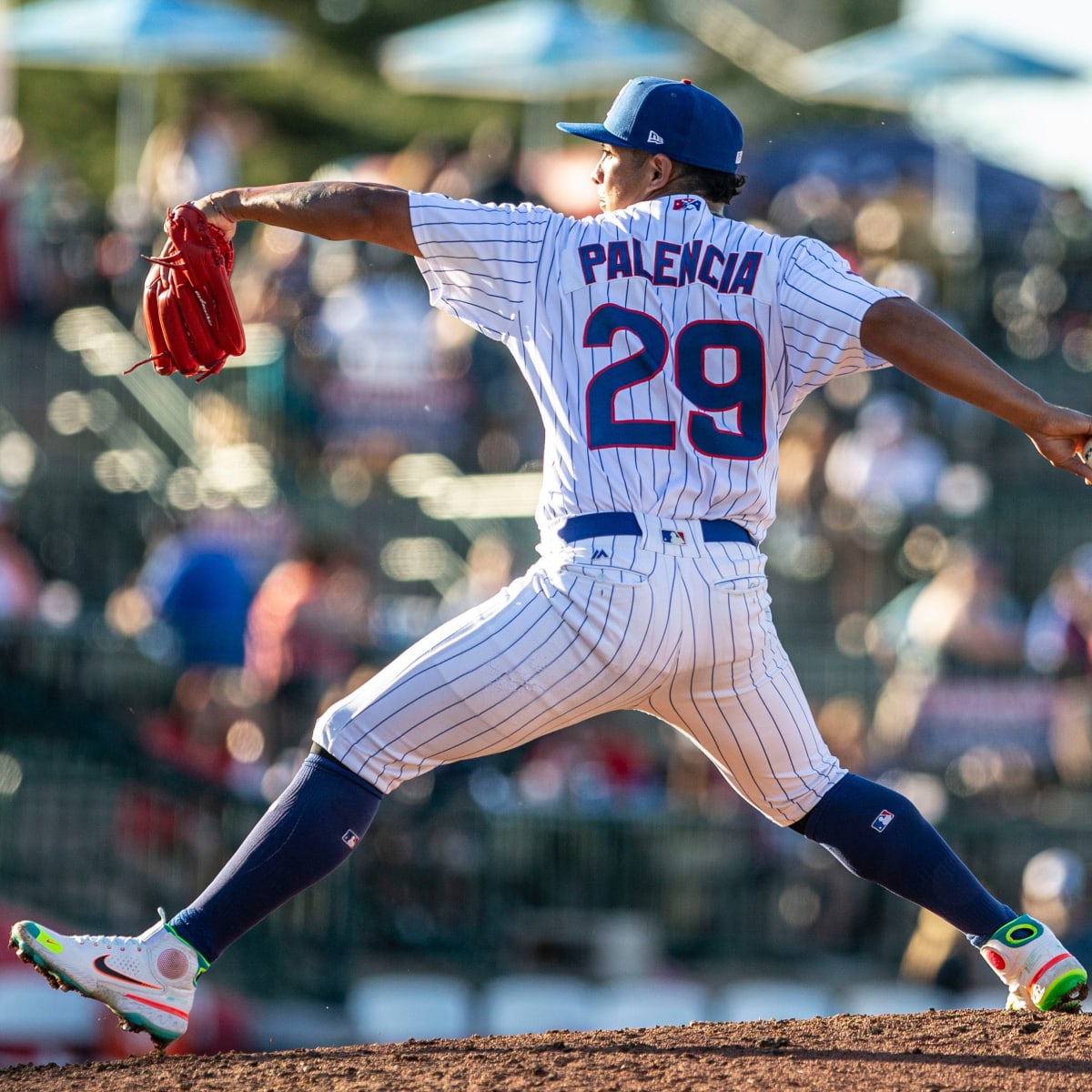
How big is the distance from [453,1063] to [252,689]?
5.51 metres

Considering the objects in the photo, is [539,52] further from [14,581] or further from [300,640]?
[300,640]

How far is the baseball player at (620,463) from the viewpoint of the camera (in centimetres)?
407

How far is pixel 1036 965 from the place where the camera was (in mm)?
4535

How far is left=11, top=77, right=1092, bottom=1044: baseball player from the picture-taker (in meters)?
4.07

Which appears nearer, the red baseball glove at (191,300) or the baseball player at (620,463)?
the baseball player at (620,463)

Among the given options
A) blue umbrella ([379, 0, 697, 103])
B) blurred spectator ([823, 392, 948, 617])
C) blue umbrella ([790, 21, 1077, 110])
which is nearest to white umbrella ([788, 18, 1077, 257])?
blue umbrella ([790, 21, 1077, 110])

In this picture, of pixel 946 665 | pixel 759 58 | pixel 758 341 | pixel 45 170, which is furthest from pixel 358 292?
pixel 759 58

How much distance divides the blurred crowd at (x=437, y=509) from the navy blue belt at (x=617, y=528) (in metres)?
5.13

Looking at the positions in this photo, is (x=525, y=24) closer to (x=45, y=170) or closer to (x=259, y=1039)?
(x=45, y=170)

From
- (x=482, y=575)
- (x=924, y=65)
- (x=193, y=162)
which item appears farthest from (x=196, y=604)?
(x=924, y=65)

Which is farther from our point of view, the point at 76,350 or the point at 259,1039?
the point at 76,350

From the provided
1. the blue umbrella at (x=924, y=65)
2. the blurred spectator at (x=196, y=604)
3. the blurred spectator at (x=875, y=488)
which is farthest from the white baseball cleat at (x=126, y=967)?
the blue umbrella at (x=924, y=65)

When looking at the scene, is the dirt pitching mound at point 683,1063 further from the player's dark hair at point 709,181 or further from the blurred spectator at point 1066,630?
the blurred spectator at point 1066,630

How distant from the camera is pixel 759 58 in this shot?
31016 millimetres
